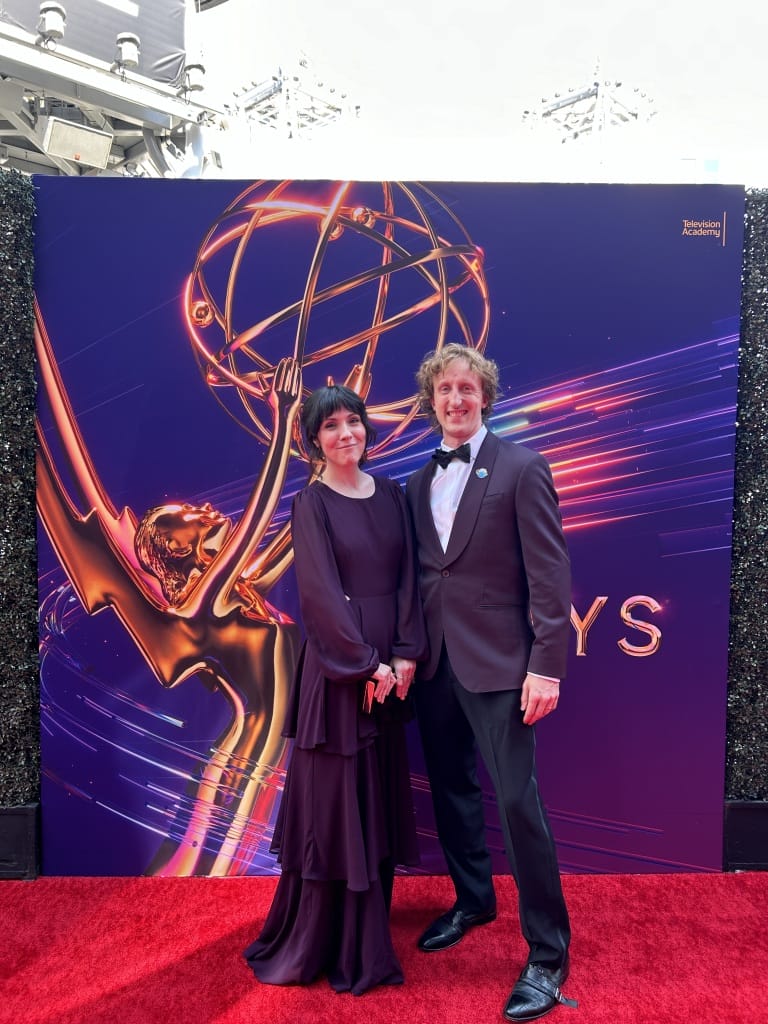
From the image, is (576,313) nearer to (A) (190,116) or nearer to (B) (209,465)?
(B) (209,465)

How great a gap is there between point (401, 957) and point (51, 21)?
7.41 metres

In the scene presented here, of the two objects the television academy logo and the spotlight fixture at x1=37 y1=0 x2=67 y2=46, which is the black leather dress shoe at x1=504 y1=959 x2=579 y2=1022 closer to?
the television academy logo

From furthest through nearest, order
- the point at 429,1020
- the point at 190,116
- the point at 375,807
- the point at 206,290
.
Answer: the point at 190,116, the point at 206,290, the point at 375,807, the point at 429,1020

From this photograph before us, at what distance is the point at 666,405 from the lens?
244 cm

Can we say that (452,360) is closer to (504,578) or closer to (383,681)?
(504,578)

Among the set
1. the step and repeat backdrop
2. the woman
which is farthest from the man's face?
the step and repeat backdrop

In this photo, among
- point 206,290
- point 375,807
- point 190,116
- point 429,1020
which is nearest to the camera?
point 429,1020

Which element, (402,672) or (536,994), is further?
(402,672)

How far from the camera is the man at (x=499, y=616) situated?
1.79 meters

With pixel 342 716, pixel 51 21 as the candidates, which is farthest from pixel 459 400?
pixel 51 21

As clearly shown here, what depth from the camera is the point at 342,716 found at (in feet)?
6.06

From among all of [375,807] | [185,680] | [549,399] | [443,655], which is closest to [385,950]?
[375,807]

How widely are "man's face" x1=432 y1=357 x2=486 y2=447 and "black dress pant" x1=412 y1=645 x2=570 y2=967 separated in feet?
2.20

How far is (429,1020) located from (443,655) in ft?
3.08
